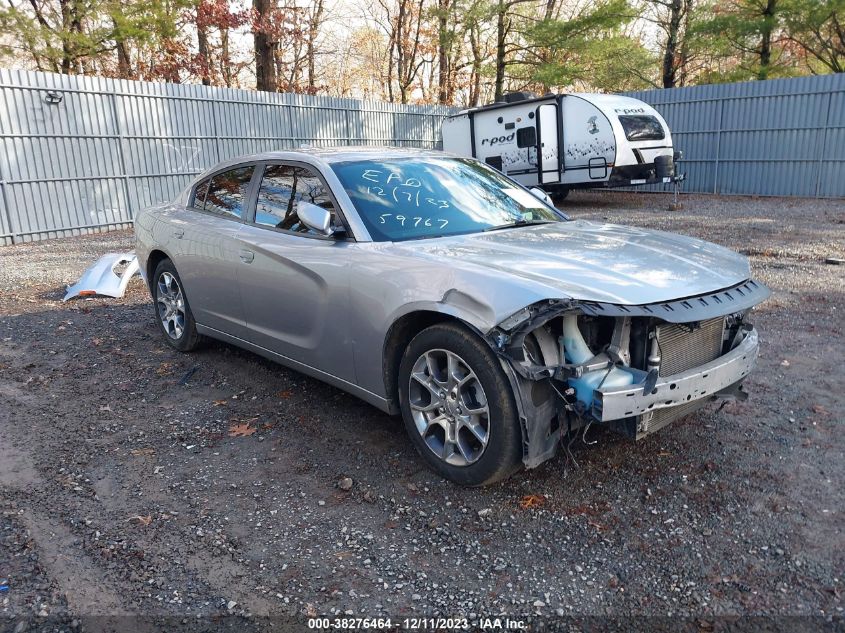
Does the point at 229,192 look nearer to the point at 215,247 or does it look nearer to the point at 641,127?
the point at 215,247

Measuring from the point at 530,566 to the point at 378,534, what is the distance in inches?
27.8

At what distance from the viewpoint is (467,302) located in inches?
121

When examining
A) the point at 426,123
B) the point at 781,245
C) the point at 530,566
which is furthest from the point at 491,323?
the point at 426,123

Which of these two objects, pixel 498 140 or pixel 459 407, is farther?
pixel 498 140

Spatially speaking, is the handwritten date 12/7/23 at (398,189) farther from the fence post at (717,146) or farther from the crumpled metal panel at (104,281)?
the fence post at (717,146)

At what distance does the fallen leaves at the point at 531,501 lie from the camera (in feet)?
10.4

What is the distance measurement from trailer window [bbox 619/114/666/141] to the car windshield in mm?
11239

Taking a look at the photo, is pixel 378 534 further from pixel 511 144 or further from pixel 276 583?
pixel 511 144

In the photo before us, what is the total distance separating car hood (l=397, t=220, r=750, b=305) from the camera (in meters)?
2.97

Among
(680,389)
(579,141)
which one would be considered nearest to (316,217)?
(680,389)

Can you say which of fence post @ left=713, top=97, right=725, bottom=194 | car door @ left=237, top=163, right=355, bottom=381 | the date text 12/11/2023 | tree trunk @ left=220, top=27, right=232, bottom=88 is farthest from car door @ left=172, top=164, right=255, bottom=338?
tree trunk @ left=220, top=27, right=232, bottom=88

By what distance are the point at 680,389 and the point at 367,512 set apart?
1.59 m

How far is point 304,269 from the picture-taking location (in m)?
3.98

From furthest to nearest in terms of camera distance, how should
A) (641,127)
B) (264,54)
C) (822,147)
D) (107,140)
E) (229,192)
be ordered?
(264,54) < (822,147) < (641,127) < (107,140) < (229,192)
